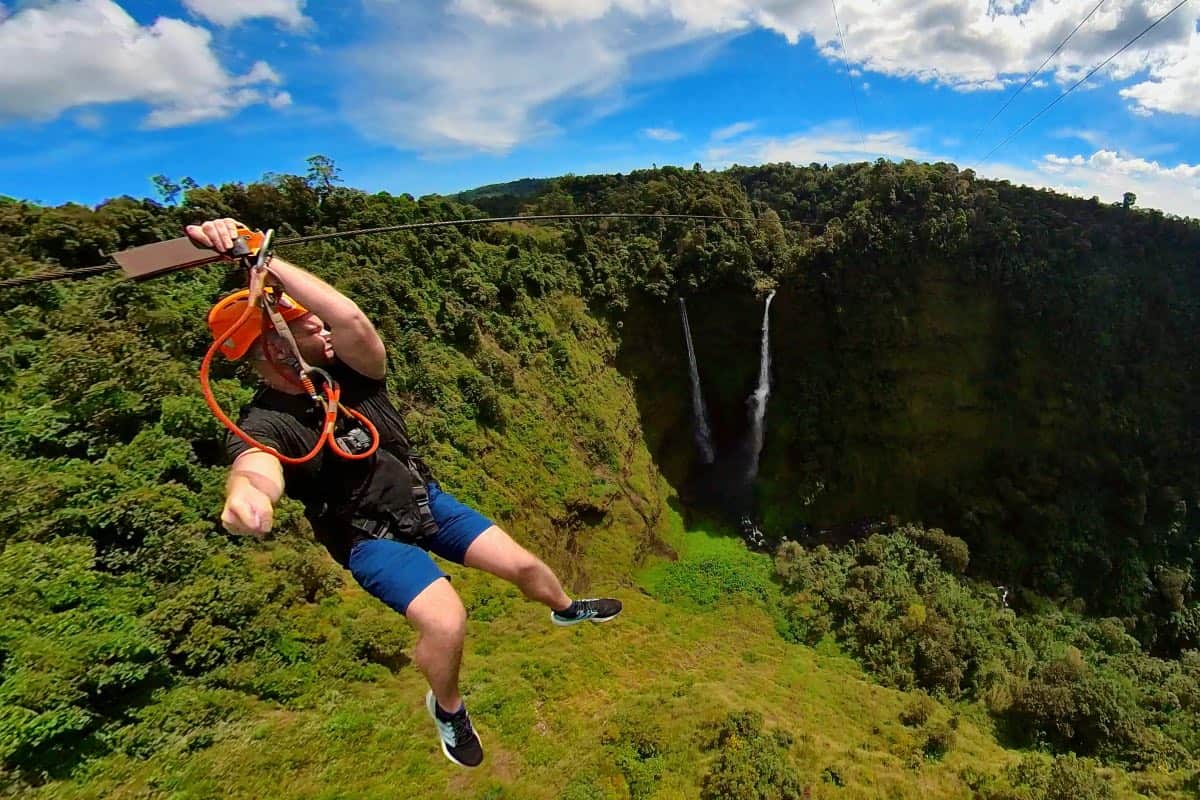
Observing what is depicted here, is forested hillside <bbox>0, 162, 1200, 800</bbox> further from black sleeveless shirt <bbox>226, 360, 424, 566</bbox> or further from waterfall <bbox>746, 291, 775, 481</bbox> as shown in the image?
black sleeveless shirt <bbox>226, 360, 424, 566</bbox>

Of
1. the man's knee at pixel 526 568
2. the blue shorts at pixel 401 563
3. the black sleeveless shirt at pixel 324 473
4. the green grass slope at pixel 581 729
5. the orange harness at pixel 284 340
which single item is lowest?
the green grass slope at pixel 581 729

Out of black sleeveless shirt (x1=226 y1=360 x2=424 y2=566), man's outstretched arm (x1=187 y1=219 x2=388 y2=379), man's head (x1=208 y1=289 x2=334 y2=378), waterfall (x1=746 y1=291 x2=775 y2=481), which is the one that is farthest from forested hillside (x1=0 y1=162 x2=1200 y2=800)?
man's outstretched arm (x1=187 y1=219 x2=388 y2=379)

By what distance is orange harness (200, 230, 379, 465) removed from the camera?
3.22 meters

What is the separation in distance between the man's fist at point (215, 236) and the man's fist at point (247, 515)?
1.55 m

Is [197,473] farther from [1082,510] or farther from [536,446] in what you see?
[1082,510]

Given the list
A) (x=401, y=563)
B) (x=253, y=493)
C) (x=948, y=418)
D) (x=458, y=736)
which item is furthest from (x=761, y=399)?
(x=253, y=493)

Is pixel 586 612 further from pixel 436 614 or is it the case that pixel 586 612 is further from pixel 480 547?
pixel 436 614

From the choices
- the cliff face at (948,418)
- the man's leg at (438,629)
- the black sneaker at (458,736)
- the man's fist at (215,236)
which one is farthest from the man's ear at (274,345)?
the cliff face at (948,418)

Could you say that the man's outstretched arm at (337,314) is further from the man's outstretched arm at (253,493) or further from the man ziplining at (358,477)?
the man's outstretched arm at (253,493)

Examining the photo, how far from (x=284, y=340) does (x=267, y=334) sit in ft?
0.42

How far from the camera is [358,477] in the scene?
3658 mm

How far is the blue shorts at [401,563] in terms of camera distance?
3352 millimetres

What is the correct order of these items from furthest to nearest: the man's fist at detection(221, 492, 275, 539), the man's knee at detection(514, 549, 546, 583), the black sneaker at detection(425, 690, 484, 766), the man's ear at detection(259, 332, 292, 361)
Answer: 1. the man's knee at detection(514, 549, 546, 583)
2. the black sneaker at detection(425, 690, 484, 766)
3. the man's ear at detection(259, 332, 292, 361)
4. the man's fist at detection(221, 492, 275, 539)

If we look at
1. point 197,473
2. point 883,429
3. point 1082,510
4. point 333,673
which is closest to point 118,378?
point 197,473
